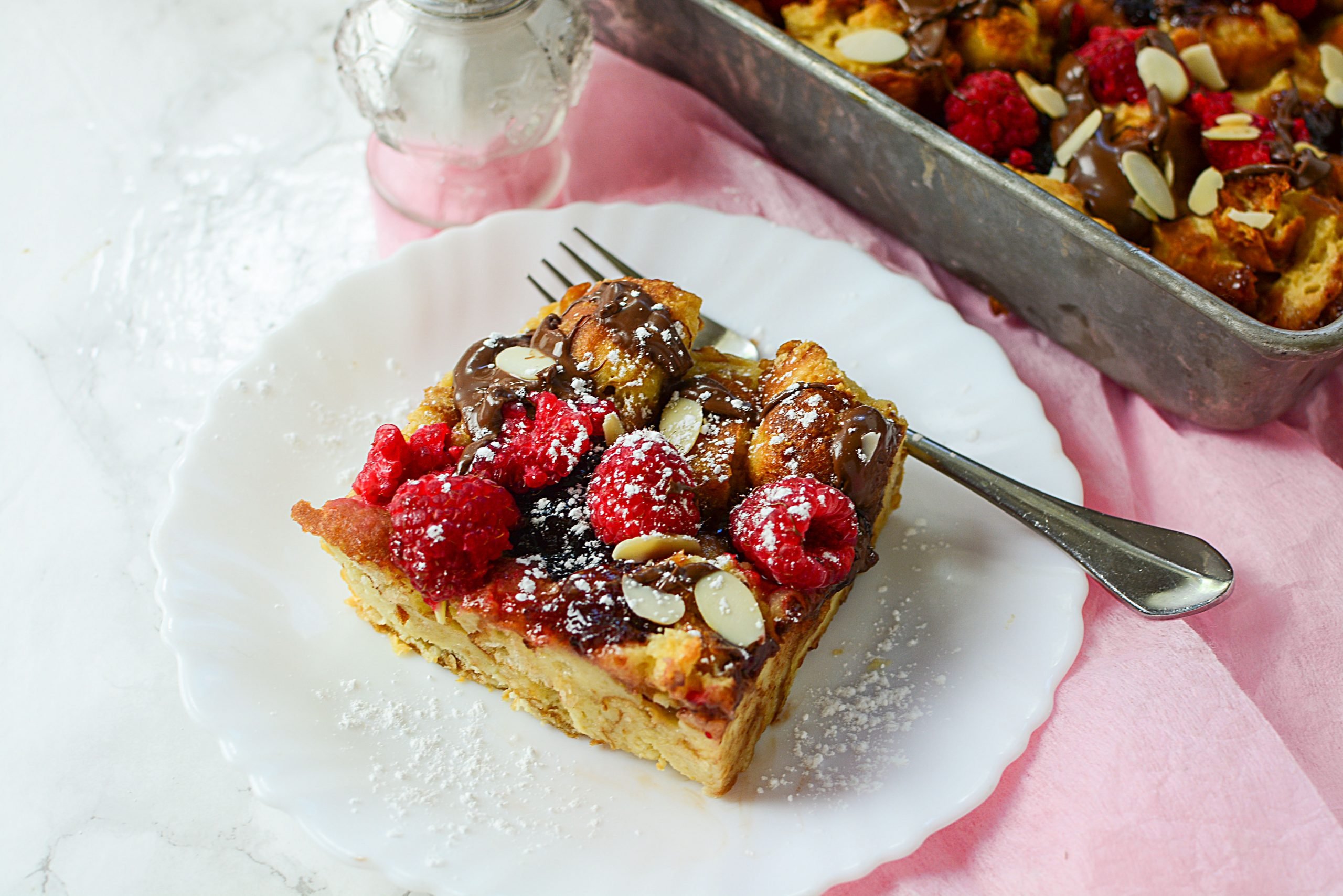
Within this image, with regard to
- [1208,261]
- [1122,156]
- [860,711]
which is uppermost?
[1122,156]

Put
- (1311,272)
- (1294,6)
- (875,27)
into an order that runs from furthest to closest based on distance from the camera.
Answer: (1294,6)
(875,27)
(1311,272)

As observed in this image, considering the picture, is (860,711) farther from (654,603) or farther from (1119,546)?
(1119,546)

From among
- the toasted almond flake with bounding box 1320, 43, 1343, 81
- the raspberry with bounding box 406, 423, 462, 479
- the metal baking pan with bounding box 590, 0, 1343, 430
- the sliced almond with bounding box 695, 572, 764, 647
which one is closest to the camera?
the sliced almond with bounding box 695, 572, 764, 647

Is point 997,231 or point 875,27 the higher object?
point 875,27

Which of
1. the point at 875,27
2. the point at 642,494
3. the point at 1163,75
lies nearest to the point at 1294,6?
the point at 1163,75

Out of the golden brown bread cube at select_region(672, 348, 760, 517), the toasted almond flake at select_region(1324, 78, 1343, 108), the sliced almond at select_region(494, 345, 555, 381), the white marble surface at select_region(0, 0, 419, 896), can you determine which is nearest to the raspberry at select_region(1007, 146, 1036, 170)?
the toasted almond flake at select_region(1324, 78, 1343, 108)

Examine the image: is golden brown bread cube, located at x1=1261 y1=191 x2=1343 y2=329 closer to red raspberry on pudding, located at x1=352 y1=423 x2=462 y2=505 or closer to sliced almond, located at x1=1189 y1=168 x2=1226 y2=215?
sliced almond, located at x1=1189 y1=168 x2=1226 y2=215
